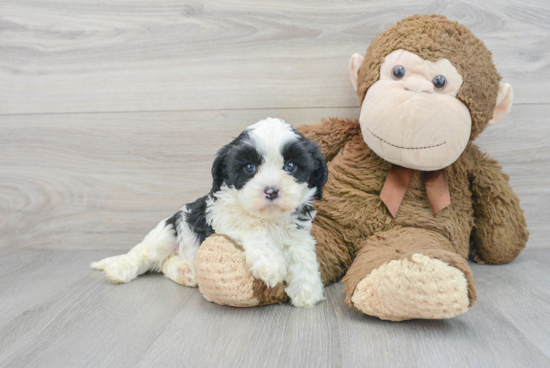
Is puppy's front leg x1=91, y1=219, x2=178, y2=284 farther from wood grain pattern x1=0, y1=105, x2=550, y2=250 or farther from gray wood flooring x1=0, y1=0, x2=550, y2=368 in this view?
wood grain pattern x1=0, y1=105, x2=550, y2=250

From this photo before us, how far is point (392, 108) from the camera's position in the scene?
1326mm

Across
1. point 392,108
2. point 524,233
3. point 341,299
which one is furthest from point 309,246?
point 524,233

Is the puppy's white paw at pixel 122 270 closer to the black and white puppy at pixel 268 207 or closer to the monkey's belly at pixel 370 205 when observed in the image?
the black and white puppy at pixel 268 207

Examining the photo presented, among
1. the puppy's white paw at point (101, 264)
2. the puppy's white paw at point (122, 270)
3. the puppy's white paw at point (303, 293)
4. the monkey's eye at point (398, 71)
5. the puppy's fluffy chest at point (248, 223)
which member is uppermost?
the monkey's eye at point (398, 71)

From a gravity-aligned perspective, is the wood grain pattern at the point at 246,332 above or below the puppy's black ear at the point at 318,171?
below

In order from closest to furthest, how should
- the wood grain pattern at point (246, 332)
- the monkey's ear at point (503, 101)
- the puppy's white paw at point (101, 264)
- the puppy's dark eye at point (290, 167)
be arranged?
the wood grain pattern at point (246, 332) → the puppy's dark eye at point (290, 167) → the monkey's ear at point (503, 101) → the puppy's white paw at point (101, 264)

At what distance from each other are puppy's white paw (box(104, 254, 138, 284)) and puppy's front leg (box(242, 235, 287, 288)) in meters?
0.54

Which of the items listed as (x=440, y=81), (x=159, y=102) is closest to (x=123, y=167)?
(x=159, y=102)

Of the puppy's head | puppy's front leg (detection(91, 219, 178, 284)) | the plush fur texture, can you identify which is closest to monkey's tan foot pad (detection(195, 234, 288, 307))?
the puppy's head

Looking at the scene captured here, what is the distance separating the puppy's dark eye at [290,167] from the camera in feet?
3.92

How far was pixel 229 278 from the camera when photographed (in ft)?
3.87

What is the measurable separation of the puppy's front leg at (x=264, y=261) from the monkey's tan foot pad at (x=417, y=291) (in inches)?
9.7

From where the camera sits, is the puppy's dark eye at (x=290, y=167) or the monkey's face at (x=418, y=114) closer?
the puppy's dark eye at (x=290, y=167)

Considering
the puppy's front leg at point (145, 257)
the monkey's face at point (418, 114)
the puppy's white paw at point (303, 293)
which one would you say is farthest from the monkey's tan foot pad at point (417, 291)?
the puppy's front leg at point (145, 257)
